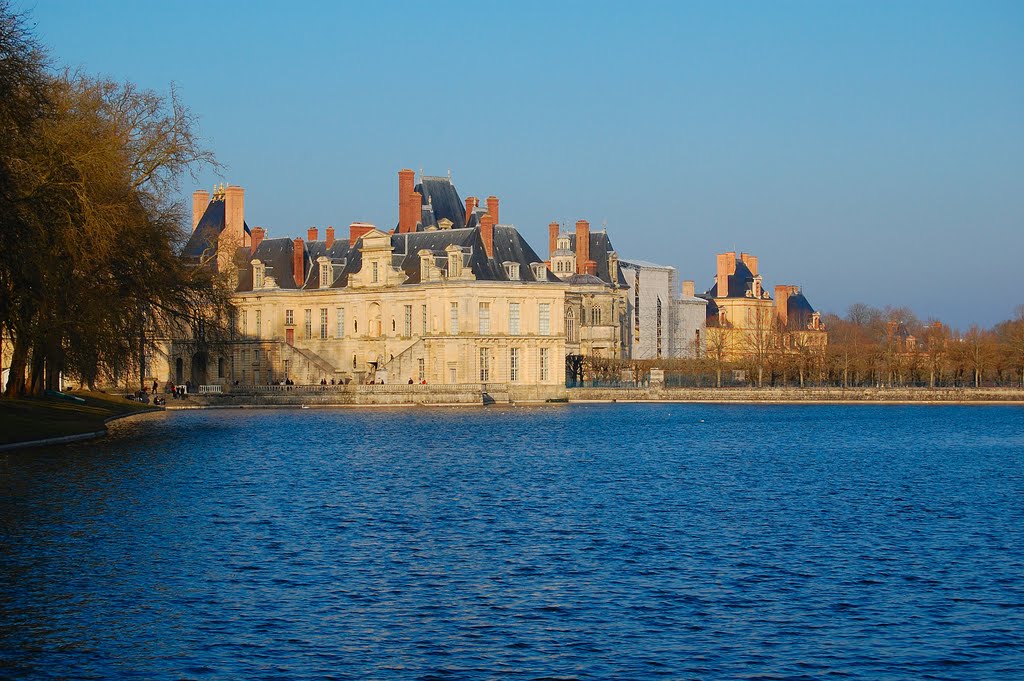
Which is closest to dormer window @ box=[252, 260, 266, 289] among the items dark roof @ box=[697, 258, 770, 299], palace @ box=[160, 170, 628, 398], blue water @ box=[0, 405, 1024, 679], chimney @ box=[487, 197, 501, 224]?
palace @ box=[160, 170, 628, 398]

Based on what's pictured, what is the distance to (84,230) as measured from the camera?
36031mm

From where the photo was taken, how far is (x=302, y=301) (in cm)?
8319

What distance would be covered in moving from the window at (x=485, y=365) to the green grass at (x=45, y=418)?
2690 cm

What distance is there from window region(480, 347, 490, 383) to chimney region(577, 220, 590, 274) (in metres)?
18.6

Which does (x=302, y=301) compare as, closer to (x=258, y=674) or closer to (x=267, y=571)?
(x=267, y=571)

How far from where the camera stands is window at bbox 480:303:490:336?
7539 cm

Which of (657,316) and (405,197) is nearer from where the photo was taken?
(405,197)

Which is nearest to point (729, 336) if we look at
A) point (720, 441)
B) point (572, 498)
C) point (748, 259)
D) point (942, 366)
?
point (748, 259)

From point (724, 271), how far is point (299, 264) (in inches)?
1978

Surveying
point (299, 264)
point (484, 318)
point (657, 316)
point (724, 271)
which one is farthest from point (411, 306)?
point (724, 271)

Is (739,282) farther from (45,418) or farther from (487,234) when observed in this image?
(45,418)

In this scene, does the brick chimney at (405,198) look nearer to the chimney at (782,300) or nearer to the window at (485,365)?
the window at (485,365)

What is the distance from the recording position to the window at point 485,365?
76.0 meters

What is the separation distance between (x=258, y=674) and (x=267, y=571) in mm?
5301
